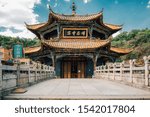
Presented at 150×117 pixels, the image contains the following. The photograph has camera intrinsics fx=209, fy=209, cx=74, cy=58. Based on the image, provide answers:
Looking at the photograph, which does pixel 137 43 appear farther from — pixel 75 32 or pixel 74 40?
pixel 74 40

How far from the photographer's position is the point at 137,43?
5947 centimetres

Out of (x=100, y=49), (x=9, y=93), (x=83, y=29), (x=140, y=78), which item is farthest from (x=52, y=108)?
(x=83, y=29)

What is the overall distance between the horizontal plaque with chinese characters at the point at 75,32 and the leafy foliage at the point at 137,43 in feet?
79.1

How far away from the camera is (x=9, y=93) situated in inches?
263

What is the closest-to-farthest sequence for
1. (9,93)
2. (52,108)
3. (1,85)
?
1. (52,108)
2. (1,85)
3. (9,93)

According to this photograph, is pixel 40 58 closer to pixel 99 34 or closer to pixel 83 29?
pixel 83 29

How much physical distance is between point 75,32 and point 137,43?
40150 mm

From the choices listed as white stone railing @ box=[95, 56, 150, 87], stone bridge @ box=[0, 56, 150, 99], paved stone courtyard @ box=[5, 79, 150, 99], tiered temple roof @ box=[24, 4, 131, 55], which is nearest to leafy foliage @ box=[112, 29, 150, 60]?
tiered temple roof @ box=[24, 4, 131, 55]

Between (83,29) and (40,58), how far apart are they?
19.4 ft

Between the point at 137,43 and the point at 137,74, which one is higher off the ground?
the point at 137,43

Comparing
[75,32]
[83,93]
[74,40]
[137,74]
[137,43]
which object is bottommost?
[83,93]

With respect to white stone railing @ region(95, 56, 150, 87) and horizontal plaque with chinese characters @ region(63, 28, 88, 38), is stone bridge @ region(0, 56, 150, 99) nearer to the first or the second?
white stone railing @ region(95, 56, 150, 87)

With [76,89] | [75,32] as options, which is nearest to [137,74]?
[76,89]

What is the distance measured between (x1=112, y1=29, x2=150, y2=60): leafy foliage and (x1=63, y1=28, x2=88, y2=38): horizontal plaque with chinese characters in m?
24.1
